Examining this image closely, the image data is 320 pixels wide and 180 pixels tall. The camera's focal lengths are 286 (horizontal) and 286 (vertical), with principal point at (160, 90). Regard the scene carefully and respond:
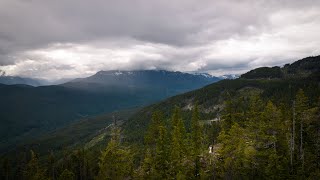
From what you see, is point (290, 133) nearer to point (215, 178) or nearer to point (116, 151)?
point (215, 178)

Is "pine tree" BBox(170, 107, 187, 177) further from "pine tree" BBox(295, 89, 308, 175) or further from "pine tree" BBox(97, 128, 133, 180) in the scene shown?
"pine tree" BBox(295, 89, 308, 175)

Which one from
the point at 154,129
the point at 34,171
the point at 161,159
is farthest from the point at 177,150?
the point at 34,171

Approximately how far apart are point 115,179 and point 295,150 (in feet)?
125

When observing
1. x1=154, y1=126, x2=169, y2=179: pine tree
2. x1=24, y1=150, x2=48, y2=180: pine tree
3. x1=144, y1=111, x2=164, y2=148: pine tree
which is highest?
x1=144, y1=111, x2=164, y2=148: pine tree

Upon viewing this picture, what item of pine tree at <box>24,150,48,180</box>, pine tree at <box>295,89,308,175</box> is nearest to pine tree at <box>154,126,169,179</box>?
pine tree at <box>295,89,308,175</box>

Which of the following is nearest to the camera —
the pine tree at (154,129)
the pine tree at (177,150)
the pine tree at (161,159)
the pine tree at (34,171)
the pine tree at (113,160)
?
the pine tree at (113,160)

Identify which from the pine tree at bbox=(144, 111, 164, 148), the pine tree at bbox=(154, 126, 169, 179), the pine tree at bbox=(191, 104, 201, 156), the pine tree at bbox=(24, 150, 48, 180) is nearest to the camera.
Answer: the pine tree at bbox=(154, 126, 169, 179)

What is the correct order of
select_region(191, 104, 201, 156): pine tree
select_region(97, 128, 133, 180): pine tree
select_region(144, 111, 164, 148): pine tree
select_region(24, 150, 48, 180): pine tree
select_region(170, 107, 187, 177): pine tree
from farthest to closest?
select_region(24, 150, 48, 180): pine tree, select_region(144, 111, 164, 148): pine tree, select_region(191, 104, 201, 156): pine tree, select_region(170, 107, 187, 177): pine tree, select_region(97, 128, 133, 180): pine tree

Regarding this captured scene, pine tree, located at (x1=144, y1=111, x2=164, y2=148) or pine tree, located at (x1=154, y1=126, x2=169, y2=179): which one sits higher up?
pine tree, located at (x1=144, y1=111, x2=164, y2=148)

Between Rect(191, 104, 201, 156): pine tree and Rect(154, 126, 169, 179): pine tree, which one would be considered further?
Rect(191, 104, 201, 156): pine tree

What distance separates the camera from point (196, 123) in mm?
64312

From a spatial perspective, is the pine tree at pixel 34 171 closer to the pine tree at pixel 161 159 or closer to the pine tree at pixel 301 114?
the pine tree at pixel 161 159

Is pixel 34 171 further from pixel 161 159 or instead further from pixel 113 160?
pixel 161 159

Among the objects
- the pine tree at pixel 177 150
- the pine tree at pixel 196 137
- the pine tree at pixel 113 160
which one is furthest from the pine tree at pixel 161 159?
the pine tree at pixel 113 160
